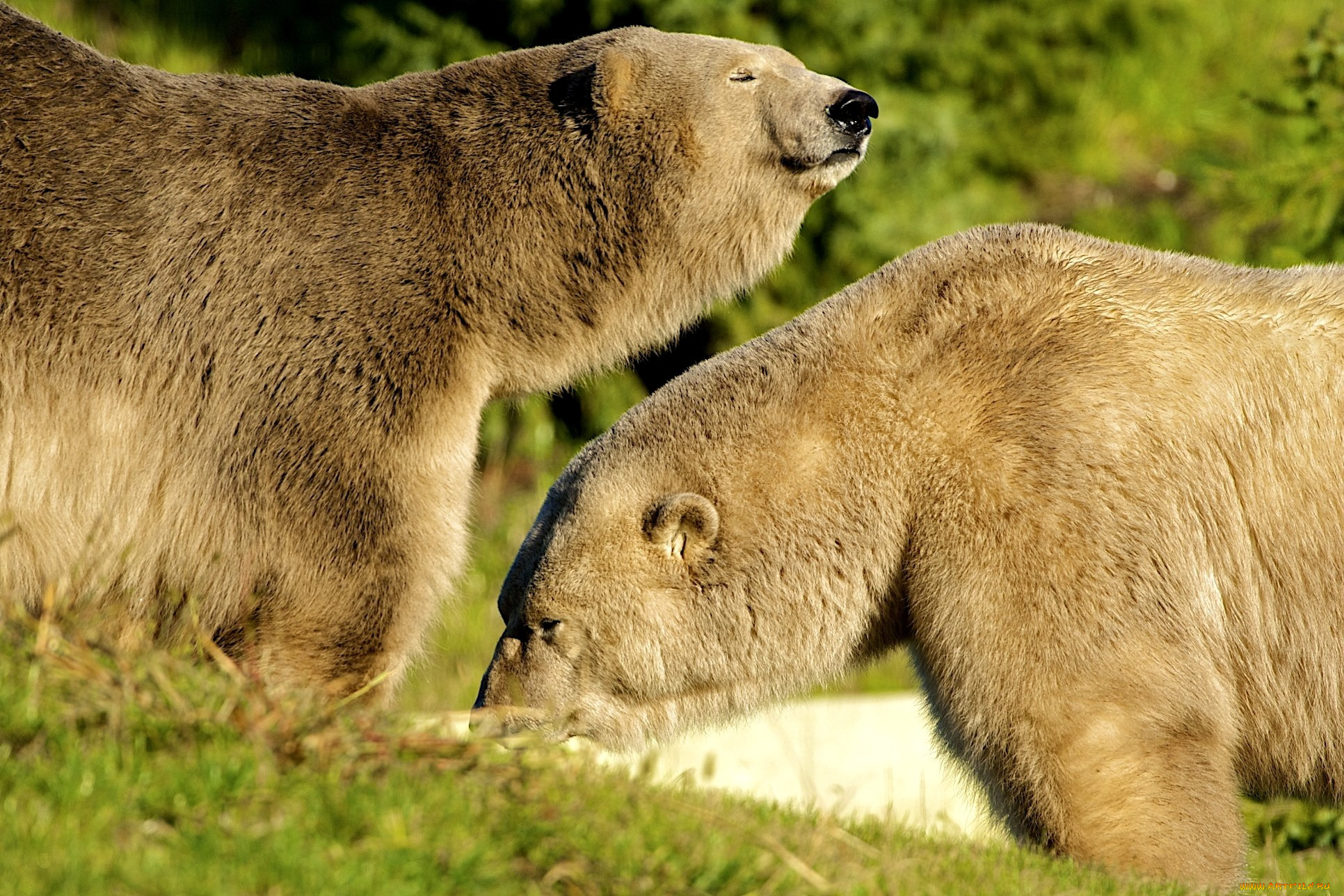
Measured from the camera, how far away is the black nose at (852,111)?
218 inches

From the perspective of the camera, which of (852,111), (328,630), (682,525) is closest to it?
(328,630)

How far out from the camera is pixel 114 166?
16.0 ft

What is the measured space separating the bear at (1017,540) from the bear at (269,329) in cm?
59

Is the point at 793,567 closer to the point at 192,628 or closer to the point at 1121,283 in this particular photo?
the point at 1121,283

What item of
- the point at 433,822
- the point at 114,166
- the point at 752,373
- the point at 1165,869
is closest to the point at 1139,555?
the point at 1165,869

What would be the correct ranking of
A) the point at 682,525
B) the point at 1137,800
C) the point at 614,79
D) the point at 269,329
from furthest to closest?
the point at 614,79 < the point at 682,525 < the point at 269,329 < the point at 1137,800

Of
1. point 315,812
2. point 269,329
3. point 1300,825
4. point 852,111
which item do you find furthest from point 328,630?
point 1300,825

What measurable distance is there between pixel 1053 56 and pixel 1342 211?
551cm

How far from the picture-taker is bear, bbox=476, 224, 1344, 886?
4.46 m

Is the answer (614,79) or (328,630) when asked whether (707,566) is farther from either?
(614,79)

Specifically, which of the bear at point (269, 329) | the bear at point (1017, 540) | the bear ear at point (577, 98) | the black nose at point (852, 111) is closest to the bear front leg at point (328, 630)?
the bear at point (269, 329)

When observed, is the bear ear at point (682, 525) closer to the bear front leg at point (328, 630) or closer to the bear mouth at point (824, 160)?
the bear front leg at point (328, 630)

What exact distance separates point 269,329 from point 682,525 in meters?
1.53

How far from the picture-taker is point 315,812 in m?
3.28
